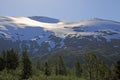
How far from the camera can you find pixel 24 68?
347 feet

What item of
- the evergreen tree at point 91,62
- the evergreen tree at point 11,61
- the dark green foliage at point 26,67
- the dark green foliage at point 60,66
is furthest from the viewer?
the dark green foliage at point 60,66

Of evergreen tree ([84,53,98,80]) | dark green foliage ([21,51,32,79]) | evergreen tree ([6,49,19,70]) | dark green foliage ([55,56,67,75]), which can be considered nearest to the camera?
dark green foliage ([21,51,32,79])

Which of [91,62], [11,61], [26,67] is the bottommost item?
[26,67]

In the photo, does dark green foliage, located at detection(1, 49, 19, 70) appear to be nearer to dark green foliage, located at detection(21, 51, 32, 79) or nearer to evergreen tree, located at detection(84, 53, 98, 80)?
dark green foliage, located at detection(21, 51, 32, 79)

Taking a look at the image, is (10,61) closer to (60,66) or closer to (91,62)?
(60,66)

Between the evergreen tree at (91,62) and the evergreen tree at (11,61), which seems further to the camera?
the evergreen tree at (11,61)

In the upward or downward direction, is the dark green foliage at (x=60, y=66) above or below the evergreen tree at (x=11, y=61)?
below

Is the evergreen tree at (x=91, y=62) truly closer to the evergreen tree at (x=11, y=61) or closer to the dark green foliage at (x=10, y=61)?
the dark green foliage at (x=10, y=61)

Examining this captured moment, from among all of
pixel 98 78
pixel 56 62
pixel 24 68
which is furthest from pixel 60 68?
pixel 24 68

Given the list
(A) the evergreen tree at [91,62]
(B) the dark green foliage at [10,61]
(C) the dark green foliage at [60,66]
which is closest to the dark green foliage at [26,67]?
(B) the dark green foliage at [10,61]

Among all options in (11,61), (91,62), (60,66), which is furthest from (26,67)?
(60,66)

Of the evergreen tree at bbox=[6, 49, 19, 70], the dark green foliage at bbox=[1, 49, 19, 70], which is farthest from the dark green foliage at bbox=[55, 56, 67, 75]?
the evergreen tree at bbox=[6, 49, 19, 70]

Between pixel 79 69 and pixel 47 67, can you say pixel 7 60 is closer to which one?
pixel 47 67

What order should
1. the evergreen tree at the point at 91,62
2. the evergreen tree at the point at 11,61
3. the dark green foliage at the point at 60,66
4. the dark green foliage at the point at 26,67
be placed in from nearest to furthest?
the dark green foliage at the point at 26,67, the evergreen tree at the point at 91,62, the evergreen tree at the point at 11,61, the dark green foliage at the point at 60,66
